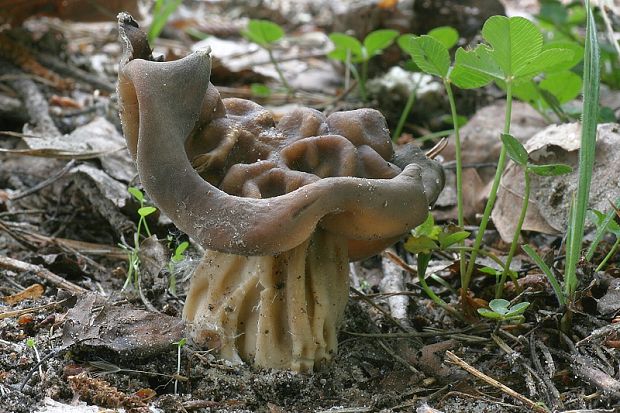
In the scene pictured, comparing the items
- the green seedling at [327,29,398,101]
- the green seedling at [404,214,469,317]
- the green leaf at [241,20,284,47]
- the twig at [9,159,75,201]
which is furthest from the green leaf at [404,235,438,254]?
the green leaf at [241,20,284,47]

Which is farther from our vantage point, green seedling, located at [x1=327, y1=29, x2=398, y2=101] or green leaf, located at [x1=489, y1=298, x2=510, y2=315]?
green seedling, located at [x1=327, y1=29, x2=398, y2=101]

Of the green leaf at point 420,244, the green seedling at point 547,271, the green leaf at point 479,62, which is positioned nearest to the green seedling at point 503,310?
the green seedling at point 547,271

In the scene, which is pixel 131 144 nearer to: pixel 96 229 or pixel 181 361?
pixel 181 361

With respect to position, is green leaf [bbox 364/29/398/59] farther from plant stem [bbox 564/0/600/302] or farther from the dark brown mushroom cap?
plant stem [bbox 564/0/600/302]

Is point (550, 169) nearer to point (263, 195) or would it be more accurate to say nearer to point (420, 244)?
point (420, 244)

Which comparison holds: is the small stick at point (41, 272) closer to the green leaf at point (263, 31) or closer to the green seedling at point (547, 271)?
the green seedling at point (547, 271)

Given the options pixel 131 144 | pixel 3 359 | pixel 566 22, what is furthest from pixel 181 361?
pixel 566 22

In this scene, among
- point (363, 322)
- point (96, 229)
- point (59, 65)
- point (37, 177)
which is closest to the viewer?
point (363, 322)
